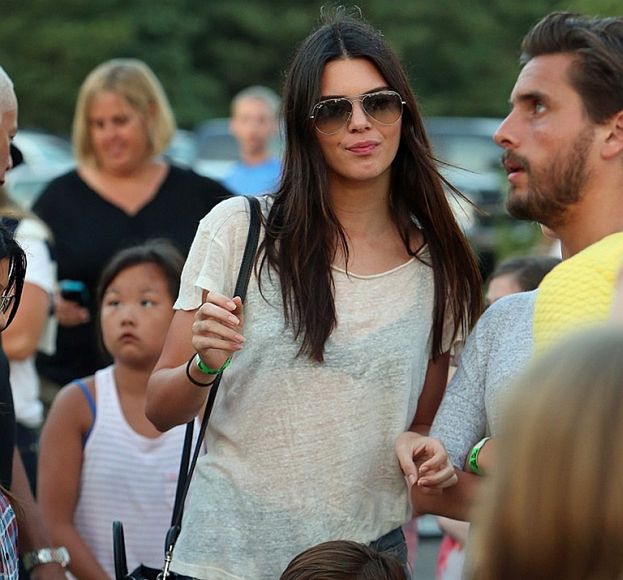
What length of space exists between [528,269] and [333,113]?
1576mm

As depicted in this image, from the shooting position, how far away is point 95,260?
18.8ft

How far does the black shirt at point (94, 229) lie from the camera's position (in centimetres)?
574

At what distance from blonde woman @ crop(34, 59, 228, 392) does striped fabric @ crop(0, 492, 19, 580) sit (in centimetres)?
251

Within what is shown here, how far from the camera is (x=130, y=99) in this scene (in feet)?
20.0

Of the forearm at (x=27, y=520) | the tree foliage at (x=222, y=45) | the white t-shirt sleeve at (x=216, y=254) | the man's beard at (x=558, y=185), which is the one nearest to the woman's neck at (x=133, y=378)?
the forearm at (x=27, y=520)

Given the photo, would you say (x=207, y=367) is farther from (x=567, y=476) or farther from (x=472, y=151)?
(x=472, y=151)

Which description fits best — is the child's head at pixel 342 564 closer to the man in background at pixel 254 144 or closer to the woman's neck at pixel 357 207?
the woman's neck at pixel 357 207

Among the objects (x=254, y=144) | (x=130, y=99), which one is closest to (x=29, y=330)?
(x=130, y=99)

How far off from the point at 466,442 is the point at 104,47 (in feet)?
90.2

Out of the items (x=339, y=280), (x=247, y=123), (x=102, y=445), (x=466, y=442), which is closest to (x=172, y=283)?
(x=102, y=445)

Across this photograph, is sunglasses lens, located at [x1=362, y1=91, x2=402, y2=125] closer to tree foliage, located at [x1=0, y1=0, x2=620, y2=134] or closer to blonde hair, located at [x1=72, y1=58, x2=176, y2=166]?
blonde hair, located at [x1=72, y1=58, x2=176, y2=166]

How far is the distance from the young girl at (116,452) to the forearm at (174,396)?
43.5 inches

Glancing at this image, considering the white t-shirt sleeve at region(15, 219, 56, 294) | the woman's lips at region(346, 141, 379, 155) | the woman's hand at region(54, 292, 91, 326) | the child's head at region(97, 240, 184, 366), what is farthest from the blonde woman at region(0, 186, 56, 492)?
the woman's lips at region(346, 141, 379, 155)

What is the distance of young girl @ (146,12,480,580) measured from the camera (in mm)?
3312
